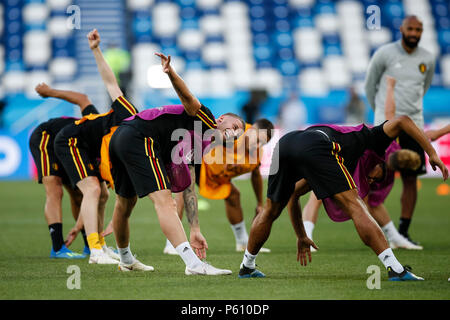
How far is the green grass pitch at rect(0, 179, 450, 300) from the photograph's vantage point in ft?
17.2

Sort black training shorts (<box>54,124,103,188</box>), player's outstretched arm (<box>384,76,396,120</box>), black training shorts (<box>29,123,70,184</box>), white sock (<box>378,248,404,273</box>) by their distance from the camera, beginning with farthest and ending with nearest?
player's outstretched arm (<box>384,76,396,120</box>) → black training shorts (<box>29,123,70,184</box>) → black training shorts (<box>54,124,103,188</box>) → white sock (<box>378,248,404,273</box>)

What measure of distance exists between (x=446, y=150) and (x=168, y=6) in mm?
12266

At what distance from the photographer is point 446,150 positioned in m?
18.2

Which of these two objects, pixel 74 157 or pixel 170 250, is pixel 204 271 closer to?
pixel 170 250

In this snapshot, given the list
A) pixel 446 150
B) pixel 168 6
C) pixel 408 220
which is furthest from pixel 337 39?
pixel 408 220

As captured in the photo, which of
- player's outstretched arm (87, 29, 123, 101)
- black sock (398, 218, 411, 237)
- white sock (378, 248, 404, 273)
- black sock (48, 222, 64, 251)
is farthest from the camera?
black sock (398, 218, 411, 237)

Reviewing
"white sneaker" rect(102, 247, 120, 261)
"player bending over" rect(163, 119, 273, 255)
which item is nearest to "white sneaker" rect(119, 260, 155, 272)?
"white sneaker" rect(102, 247, 120, 261)

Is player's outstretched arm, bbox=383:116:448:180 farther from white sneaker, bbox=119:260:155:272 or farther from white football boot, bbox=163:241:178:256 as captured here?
white football boot, bbox=163:241:178:256

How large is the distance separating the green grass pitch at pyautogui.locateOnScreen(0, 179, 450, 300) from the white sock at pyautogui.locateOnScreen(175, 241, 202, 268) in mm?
117

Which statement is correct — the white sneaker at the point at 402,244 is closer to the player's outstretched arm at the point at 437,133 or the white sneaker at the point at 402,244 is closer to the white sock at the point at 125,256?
the player's outstretched arm at the point at 437,133

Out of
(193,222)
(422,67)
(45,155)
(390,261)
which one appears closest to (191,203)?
(193,222)

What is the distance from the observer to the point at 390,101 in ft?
27.1

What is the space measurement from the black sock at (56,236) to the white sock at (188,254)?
222cm

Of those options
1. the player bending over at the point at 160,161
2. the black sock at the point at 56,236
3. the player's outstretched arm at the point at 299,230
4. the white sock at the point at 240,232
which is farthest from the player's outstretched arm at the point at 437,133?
the black sock at the point at 56,236
